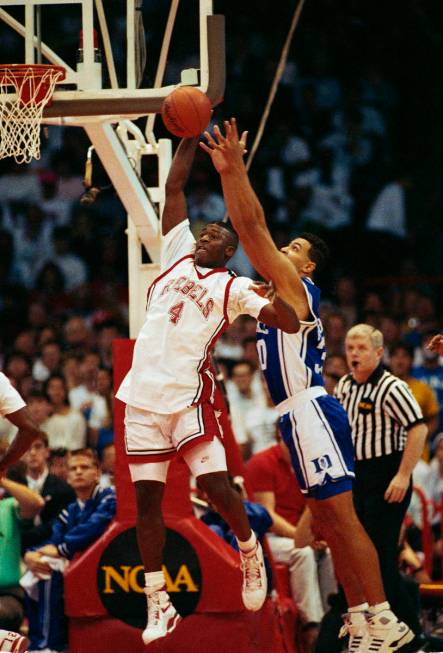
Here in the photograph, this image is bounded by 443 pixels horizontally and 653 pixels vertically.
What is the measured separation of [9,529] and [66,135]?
832cm

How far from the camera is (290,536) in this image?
9.99 m

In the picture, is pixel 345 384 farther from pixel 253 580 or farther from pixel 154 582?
pixel 154 582

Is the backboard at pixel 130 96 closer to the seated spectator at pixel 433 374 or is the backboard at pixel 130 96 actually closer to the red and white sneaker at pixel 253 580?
the red and white sneaker at pixel 253 580

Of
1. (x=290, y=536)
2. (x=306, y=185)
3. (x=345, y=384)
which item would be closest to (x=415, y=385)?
(x=290, y=536)

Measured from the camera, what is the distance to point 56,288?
15.8 m

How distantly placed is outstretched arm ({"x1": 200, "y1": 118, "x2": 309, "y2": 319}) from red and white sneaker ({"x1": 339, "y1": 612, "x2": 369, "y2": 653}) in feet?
6.11

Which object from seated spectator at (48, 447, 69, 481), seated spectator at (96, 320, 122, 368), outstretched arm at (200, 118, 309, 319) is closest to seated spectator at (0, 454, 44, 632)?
seated spectator at (48, 447, 69, 481)

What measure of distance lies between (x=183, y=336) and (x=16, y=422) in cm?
106

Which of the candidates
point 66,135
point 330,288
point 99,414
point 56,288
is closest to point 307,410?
point 330,288

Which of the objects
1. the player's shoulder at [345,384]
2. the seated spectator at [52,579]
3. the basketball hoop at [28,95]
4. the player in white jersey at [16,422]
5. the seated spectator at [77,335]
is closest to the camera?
the player in white jersey at [16,422]

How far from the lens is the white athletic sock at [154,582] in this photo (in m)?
7.18

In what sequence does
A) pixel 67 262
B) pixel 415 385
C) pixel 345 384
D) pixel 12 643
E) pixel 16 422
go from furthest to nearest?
1. pixel 67 262
2. pixel 415 385
3. pixel 345 384
4. pixel 16 422
5. pixel 12 643

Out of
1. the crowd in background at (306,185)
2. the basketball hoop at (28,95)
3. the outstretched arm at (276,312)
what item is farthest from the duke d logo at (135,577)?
the crowd in background at (306,185)

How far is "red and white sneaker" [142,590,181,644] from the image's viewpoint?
7.09m
